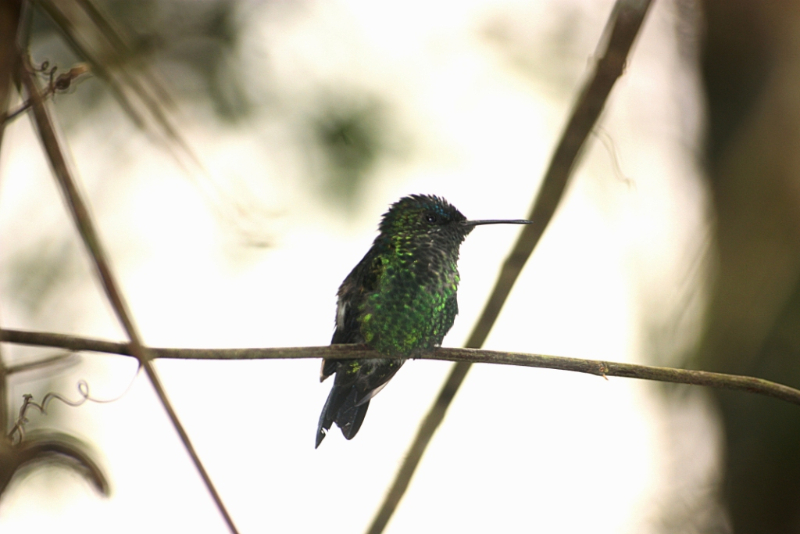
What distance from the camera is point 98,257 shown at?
3.89ft

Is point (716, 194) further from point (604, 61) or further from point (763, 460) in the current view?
point (604, 61)

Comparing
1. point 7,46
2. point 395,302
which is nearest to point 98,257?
point 7,46

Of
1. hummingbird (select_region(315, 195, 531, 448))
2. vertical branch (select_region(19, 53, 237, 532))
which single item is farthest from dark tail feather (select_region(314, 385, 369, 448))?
vertical branch (select_region(19, 53, 237, 532))

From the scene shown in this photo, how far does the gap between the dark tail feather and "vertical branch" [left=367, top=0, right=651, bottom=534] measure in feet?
2.73

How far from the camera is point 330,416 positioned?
267cm

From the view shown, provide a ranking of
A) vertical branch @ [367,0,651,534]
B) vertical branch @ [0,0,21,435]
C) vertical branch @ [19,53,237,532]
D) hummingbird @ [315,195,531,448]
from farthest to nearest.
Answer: hummingbird @ [315,195,531,448] → vertical branch @ [367,0,651,534] → vertical branch @ [19,53,237,532] → vertical branch @ [0,0,21,435]

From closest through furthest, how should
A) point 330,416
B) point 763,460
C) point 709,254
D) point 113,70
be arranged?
point 113,70
point 330,416
point 763,460
point 709,254

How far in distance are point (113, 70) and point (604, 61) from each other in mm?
1068

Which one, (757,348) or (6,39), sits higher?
(757,348)

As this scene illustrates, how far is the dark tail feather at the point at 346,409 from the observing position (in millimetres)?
2695

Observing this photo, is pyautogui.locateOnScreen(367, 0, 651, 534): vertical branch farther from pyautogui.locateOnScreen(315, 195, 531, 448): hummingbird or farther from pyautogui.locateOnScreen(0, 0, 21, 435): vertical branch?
pyautogui.locateOnScreen(0, 0, 21, 435): vertical branch

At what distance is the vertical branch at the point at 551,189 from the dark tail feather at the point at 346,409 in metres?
0.83

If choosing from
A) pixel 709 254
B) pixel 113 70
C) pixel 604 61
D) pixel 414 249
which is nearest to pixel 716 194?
pixel 709 254

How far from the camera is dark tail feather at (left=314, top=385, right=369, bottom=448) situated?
270cm
